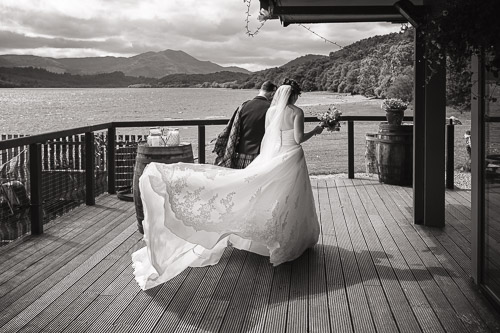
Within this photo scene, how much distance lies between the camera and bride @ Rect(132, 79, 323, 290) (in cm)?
457

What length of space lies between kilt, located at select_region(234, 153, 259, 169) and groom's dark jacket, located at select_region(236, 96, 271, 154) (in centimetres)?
4

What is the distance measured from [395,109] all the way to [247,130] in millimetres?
3898

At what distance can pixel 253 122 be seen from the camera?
5.99m

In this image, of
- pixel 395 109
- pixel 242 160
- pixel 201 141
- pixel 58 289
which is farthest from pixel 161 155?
pixel 395 109

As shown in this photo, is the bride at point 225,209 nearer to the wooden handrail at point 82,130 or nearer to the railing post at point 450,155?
the wooden handrail at point 82,130

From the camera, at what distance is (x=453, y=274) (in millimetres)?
4547

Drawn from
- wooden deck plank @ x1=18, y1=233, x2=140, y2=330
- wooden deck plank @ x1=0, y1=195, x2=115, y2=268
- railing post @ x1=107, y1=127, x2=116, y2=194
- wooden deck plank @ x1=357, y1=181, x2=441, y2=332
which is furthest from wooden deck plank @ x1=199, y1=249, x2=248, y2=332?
railing post @ x1=107, y1=127, x2=116, y2=194

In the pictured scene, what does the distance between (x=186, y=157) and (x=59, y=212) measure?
2302 mm

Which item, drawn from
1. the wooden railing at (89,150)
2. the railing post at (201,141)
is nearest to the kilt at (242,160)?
the wooden railing at (89,150)

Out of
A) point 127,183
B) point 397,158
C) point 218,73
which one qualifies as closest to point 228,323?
point 127,183

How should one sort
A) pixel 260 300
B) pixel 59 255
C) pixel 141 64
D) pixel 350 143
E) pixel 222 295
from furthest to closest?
pixel 141 64 → pixel 350 143 → pixel 59 255 → pixel 222 295 → pixel 260 300

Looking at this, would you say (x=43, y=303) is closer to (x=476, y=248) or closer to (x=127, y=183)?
(x=476, y=248)

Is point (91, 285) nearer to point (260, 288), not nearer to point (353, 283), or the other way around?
point (260, 288)

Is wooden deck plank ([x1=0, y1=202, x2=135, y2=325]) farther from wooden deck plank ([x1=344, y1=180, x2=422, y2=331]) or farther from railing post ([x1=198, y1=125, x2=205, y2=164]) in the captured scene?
railing post ([x1=198, y1=125, x2=205, y2=164])
